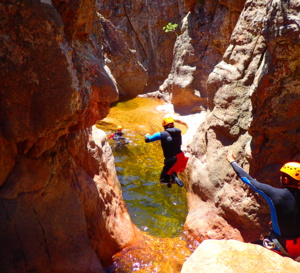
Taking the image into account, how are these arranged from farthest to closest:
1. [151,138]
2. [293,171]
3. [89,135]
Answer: [151,138] < [89,135] < [293,171]

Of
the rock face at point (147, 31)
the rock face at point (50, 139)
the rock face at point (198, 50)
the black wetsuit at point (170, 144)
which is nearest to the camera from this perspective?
the rock face at point (50, 139)

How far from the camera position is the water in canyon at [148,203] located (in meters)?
5.40

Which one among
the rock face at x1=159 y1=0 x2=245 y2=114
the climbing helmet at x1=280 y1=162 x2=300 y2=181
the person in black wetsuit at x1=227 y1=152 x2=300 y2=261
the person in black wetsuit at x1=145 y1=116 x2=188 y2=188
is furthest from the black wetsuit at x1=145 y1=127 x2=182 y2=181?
the rock face at x1=159 y1=0 x2=245 y2=114

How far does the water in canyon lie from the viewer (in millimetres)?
5398

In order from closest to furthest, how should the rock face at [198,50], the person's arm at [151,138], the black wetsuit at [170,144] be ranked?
the person's arm at [151,138] < the black wetsuit at [170,144] < the rock face at [198,50]

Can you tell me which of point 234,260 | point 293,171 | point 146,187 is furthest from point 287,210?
point 146,187

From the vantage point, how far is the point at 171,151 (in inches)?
243

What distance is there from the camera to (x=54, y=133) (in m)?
3.78

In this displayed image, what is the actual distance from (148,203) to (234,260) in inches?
223

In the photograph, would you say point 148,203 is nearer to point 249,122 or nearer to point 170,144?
point 170,144

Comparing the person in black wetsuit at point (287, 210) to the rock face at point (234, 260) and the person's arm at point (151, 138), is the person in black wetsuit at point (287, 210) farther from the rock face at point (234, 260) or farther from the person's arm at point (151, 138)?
the person's arm at point (151, 138)

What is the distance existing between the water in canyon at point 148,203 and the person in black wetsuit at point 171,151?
1.39m

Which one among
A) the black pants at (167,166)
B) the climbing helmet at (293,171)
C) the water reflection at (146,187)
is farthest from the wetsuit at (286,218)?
the water reflection at (146,187)

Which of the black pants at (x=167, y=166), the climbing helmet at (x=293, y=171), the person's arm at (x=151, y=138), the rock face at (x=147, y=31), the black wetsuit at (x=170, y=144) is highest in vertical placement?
the rock face at (x=147, y=31)
